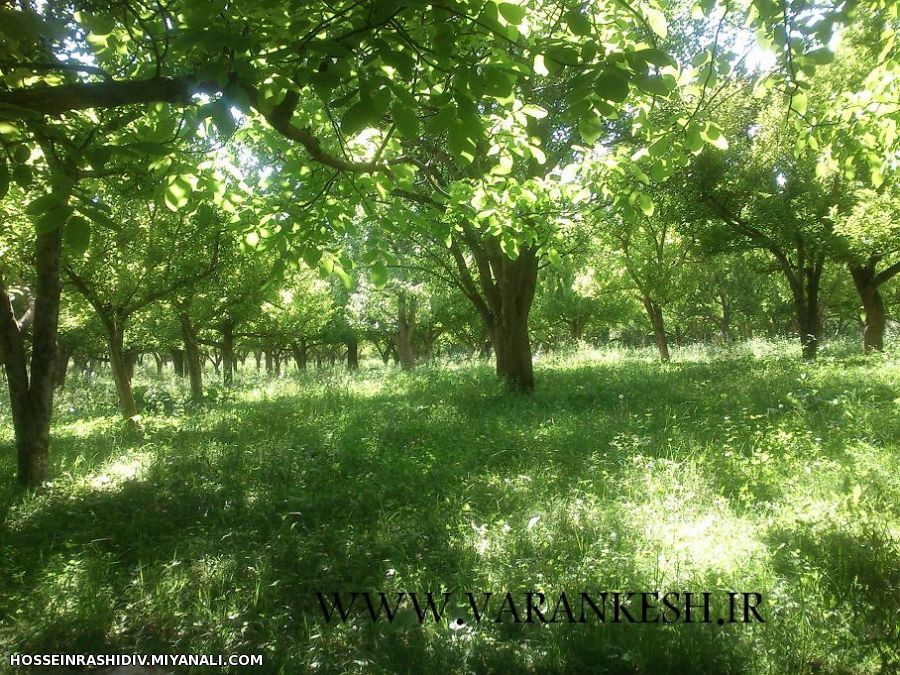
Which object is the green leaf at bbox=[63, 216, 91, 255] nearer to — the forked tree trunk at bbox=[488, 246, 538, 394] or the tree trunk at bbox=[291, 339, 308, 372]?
the forked tree trunk at bbox=[488, 246, 538, 394]

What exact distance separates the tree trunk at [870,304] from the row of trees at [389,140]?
2698 millimetres

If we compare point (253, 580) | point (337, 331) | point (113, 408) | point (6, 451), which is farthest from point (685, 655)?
point (337, 331)

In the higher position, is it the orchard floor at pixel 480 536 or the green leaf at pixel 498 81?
the green leaf at pixel 498 81

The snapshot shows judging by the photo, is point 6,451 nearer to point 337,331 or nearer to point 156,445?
point 156,445

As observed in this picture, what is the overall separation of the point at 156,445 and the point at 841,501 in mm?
9229

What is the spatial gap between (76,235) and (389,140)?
10.1 feet

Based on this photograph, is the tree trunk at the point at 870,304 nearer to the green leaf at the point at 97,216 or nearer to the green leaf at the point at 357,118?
the green leaf at the point at 357,118

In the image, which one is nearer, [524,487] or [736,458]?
[524,487]

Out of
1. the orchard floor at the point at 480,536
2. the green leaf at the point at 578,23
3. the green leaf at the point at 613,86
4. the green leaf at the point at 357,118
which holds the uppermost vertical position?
the green leaf at the point at 578,23

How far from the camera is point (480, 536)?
4512mm

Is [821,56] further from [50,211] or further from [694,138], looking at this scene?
[50,211]

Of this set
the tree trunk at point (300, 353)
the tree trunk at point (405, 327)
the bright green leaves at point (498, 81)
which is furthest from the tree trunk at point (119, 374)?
the tree trunk at point (300, 353)

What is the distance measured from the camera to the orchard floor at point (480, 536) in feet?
10.5

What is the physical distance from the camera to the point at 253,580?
414 centimetres
